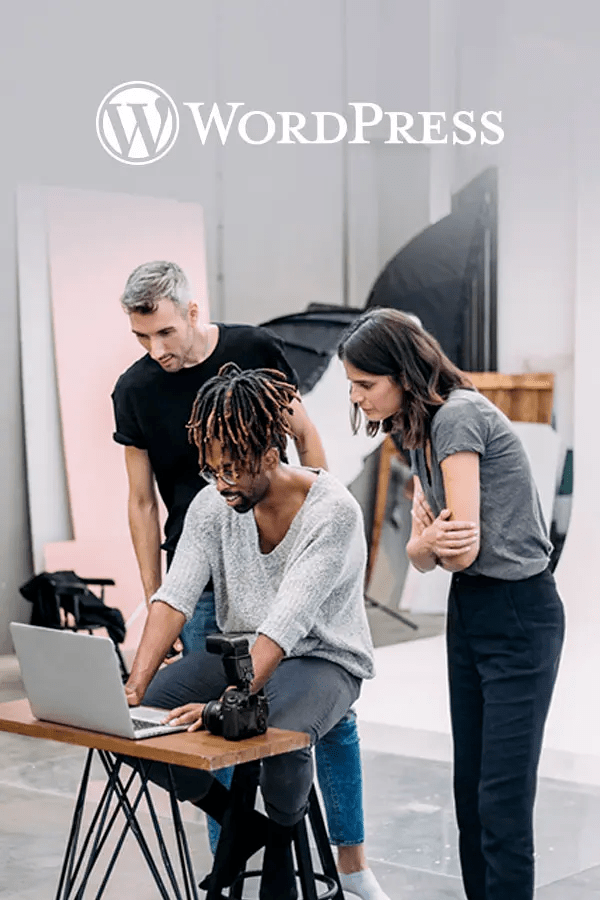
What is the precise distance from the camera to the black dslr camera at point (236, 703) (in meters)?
2.22

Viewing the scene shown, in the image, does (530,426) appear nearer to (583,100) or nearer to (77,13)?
(583,100)

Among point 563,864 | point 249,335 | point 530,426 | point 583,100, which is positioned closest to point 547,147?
point 583,100

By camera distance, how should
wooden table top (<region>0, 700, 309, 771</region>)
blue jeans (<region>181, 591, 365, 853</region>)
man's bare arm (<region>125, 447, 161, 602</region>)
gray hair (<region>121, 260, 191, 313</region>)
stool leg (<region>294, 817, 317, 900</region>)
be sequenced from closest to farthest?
wooden table top (<region>0, 700, 309, 771</region>)
stool leg (<region>294, 817, 317, 900</region>)
blue jeans (<region>181, 591, 365, 853</region>)
gray hair (<region>121, 260, 191, 313</region>)
man's bare arm (<region>125, 447, 161, 602</region>)

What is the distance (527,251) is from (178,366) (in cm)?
252

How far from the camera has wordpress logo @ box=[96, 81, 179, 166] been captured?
7.09 metres

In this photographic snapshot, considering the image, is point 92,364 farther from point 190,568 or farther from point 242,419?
point 242,419

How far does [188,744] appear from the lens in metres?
2.20

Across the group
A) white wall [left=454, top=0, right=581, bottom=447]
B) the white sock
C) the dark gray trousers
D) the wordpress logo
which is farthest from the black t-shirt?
the wordpress logo

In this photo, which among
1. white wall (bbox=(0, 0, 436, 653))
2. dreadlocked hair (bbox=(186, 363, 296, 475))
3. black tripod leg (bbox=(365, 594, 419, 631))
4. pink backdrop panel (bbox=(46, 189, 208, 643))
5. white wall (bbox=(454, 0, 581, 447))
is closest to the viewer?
dreadlocked hair (bbox=(186, 363, 296, 475))

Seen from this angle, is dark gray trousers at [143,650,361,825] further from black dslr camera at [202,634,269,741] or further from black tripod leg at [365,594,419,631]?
black tripod leg at [365,594,419,631]

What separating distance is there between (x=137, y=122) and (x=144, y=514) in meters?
4.39

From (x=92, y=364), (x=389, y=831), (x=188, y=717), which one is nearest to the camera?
(x=188, y=717)

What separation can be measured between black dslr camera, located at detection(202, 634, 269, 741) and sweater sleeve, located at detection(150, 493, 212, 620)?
1.10 feet

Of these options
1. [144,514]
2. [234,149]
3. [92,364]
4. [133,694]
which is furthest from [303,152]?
[133,694]
